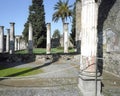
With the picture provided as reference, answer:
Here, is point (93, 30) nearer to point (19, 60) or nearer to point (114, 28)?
point (114, 28)

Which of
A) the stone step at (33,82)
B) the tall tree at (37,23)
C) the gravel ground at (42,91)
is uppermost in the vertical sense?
the tall tree at (37,23)

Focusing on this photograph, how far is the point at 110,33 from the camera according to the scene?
1238 cm

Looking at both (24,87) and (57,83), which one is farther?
(57,83)

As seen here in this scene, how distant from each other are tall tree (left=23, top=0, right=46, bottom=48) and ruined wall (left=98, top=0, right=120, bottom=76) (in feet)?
103

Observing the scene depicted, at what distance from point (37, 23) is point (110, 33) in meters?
33.9

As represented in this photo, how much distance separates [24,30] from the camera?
47344 millimetres

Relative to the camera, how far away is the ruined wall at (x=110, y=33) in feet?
37.9

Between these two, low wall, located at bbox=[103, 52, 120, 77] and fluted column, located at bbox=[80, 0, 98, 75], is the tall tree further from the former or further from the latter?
fluted column, located at bbox=[80, 0, 98, 75]

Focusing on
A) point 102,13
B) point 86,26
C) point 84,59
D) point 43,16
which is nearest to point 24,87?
point 84,59

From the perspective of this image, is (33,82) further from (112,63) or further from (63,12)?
(63,12)

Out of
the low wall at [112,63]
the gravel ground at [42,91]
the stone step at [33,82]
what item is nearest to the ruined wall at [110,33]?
the low wall at [112,63]

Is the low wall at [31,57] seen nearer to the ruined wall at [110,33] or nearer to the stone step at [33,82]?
the ruined wall at [110,33]

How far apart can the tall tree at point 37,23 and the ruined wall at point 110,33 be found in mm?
31266

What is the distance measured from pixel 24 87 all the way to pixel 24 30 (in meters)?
39.8
